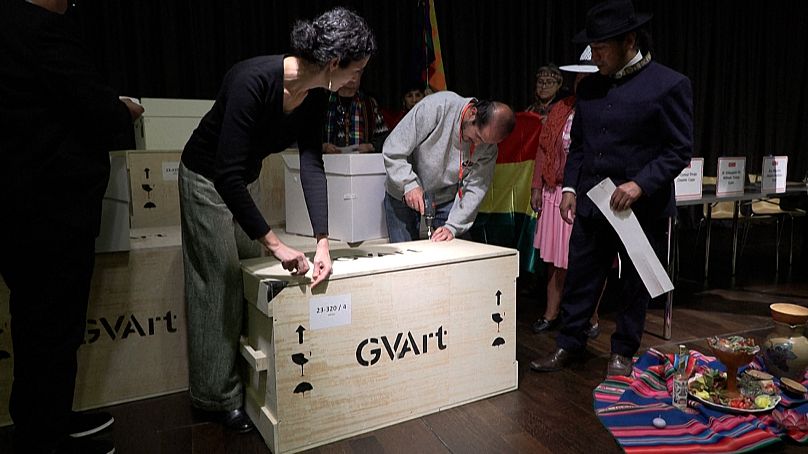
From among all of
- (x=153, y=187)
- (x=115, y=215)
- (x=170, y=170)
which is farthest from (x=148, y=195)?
(x=115, y=215)

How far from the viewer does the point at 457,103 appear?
2.28 metres

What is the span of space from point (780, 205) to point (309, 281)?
4.12 meters

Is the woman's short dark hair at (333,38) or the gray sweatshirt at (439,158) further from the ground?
the woman's short dark hair at (333,38)

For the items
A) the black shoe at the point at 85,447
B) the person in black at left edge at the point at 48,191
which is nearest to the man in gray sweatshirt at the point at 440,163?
the person in black at left edge at the point at 48,191

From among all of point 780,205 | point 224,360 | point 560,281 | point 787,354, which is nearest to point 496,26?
point 780,205

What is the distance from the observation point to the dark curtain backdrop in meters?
3.98

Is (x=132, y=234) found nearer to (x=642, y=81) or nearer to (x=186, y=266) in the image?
(x=186, y=266)

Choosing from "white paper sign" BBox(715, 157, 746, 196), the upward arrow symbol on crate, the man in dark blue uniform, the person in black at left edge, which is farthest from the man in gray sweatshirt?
"white paper sign" BBox(715, 157, 746, 196)

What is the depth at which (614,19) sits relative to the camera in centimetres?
206

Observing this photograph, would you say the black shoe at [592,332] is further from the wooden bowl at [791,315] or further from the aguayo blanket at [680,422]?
the wooden bowl at [791,315]

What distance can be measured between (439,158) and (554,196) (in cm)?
85

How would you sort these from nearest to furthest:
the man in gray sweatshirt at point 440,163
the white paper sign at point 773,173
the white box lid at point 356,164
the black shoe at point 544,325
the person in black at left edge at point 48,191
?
the person in black at left edge at point 48,191
the man in gray sweatshirt at point 440,163
the white box lid at point 356,164
the black shoe at point 544,325
the white paper sign at point 773,173

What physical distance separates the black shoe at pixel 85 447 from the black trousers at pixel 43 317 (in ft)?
0.20

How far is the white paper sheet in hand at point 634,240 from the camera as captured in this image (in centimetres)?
214
